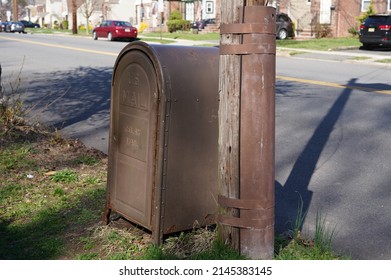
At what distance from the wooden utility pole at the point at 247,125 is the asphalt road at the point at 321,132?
0.97 metres

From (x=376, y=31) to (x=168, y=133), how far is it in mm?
25099

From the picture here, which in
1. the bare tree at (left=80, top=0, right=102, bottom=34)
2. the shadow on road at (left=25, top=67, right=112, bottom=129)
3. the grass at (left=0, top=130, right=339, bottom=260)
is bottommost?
the grass at (left=0, top=130, right=339, bottom=260)

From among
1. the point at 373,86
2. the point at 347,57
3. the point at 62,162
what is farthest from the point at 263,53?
the point at 347,57

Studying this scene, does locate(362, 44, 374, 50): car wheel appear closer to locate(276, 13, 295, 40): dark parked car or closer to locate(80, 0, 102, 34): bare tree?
locate(276, 13, 295, 40): dark parked car

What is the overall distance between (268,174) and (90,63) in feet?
52.6

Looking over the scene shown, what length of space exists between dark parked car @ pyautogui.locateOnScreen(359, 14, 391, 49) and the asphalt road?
9.50 m

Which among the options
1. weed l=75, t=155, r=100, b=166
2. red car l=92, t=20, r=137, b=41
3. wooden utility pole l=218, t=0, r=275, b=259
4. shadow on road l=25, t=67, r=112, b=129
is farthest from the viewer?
red car l=92, t=20, r=137, b=41

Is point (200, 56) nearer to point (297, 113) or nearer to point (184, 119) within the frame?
point (184, 119)

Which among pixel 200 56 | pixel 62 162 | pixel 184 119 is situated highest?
pixel 200 56

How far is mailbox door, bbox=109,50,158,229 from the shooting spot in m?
4.40

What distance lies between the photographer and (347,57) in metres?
23.4

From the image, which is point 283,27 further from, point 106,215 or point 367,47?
point 106,215

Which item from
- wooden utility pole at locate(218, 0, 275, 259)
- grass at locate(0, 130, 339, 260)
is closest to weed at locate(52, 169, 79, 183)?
grass at locate(0, 130, 339, 260)

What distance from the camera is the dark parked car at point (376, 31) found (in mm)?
27152
